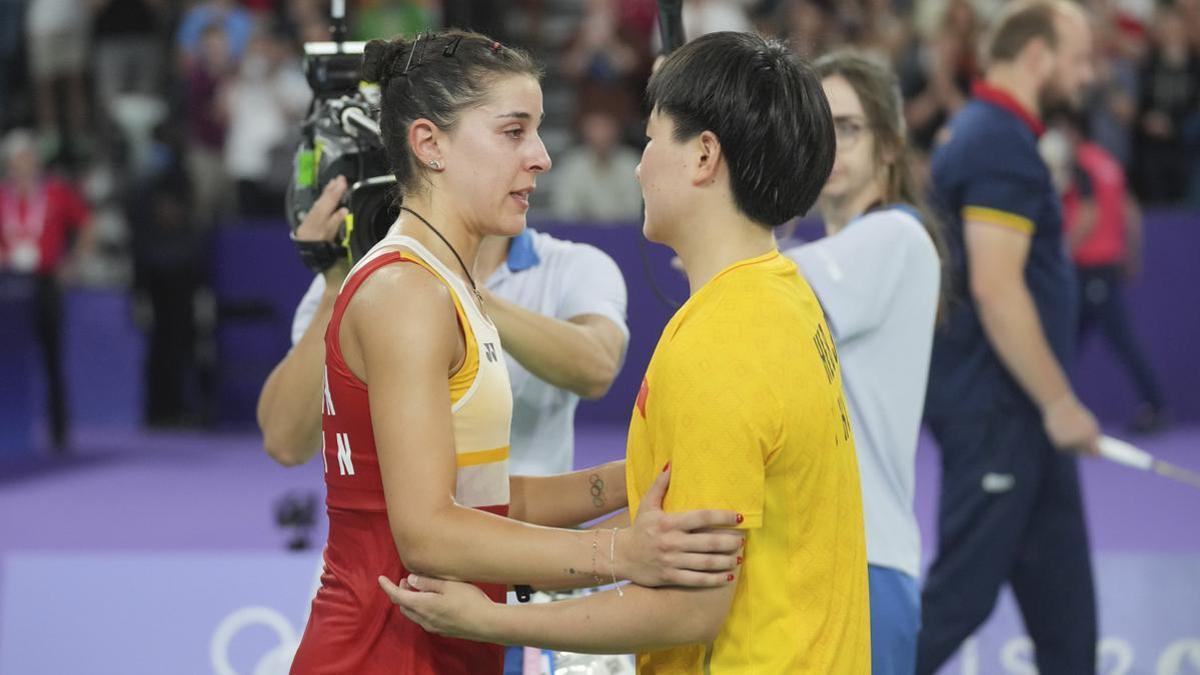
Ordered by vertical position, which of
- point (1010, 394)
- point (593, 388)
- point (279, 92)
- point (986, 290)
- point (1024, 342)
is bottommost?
point (279, 92)

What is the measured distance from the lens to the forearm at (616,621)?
203cm

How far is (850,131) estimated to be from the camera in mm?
3318

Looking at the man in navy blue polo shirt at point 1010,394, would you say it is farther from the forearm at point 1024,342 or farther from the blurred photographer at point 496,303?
the blurred photographer at point 496,303

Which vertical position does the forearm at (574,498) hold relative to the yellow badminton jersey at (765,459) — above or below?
below

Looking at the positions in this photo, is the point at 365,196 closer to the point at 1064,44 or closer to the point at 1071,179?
the point at 1064,44

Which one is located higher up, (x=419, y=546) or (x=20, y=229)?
(x=419, y=546)

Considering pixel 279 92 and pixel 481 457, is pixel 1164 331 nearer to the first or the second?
pixel 279 92

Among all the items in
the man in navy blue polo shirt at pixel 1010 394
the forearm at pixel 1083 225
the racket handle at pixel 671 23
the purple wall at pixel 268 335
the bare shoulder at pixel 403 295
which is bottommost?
the purple wall at pixel 268 335

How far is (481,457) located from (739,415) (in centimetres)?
48

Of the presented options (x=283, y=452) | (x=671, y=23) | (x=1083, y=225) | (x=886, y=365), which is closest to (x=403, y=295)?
(x=283, y=452)

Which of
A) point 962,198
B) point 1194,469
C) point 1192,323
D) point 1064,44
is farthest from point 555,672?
point 1192,323

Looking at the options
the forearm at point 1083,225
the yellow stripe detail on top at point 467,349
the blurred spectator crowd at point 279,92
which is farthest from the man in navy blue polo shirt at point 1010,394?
the blurred spectator crowd at point 279,92

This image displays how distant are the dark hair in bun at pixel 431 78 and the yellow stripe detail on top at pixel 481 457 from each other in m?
0.43

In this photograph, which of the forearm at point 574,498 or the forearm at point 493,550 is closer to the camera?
the forearm at point 493,550
